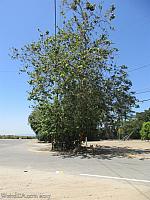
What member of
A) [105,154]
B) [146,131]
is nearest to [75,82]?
[105,154]


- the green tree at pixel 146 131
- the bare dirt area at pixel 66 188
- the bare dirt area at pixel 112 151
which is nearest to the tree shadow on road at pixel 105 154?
the bare dirt area at pixel 112 151

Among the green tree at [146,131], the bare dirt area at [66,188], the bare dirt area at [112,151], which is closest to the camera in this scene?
the bare dirt area at [66,188]

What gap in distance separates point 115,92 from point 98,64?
278 centimetres

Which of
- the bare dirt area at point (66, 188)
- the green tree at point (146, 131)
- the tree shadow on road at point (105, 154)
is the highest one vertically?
the green tree at point (146, 131)

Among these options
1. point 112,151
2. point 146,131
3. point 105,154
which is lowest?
point 105,154

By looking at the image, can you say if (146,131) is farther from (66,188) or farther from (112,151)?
(66,188)

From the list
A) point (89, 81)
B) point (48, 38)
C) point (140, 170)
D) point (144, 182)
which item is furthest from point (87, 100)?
point (144, 182)

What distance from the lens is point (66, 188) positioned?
9.90m

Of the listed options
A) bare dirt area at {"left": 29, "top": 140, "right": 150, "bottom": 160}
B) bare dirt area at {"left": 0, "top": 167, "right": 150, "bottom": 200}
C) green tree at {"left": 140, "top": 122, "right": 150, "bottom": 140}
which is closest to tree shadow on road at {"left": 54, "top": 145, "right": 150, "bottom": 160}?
bare dirt area at {"left": 29, "top": 140, "right": 150, "bottom": 160}

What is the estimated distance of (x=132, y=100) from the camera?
1045 inches

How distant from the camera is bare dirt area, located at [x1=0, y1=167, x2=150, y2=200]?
874 centimetres

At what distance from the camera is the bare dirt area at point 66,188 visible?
8.74m

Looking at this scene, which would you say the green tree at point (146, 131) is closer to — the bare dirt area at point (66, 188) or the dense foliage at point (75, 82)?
the dense foliage at point (75, 82)

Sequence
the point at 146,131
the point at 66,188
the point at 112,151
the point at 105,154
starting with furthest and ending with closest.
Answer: the point at 146,131
the point at 112,151
the point at 105,154
the point at 66,188
